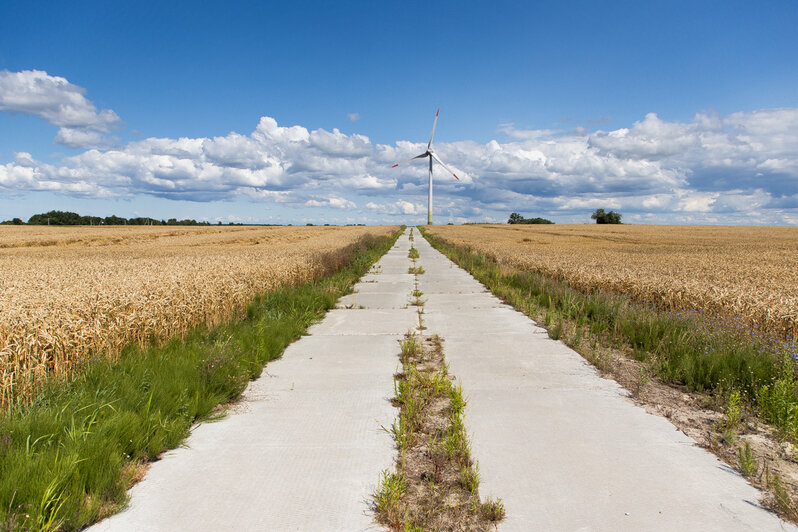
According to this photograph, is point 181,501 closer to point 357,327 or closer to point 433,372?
point 433,372

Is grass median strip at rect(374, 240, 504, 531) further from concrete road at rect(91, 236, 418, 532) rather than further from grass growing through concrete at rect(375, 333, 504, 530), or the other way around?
concrete road at rect(91, 236, 418, 532)

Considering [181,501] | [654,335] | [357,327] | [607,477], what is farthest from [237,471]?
[654,335]

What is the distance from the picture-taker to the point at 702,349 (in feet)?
15.3

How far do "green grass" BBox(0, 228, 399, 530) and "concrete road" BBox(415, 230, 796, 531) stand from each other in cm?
210

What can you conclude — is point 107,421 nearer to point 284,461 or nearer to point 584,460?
point 284,461

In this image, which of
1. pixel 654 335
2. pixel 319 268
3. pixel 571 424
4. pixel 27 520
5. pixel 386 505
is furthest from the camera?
pixel 319 268

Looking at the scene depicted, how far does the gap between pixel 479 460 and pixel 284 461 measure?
124cm

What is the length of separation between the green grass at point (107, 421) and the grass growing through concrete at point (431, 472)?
1.47m

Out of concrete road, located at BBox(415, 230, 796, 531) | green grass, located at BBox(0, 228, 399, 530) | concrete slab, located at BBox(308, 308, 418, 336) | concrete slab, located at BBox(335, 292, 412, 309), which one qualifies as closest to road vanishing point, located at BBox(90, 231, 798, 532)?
concrete road, located at BBox(415, 230, 796, 531)

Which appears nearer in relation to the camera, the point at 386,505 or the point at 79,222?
the point at 386,505

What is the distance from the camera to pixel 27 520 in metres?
1.96

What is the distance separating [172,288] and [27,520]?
4922 millimetres

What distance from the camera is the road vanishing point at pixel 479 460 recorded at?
2.16 meters

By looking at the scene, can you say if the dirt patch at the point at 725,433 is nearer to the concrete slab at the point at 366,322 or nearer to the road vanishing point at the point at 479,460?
the road vanishing point at the point at 479,460
